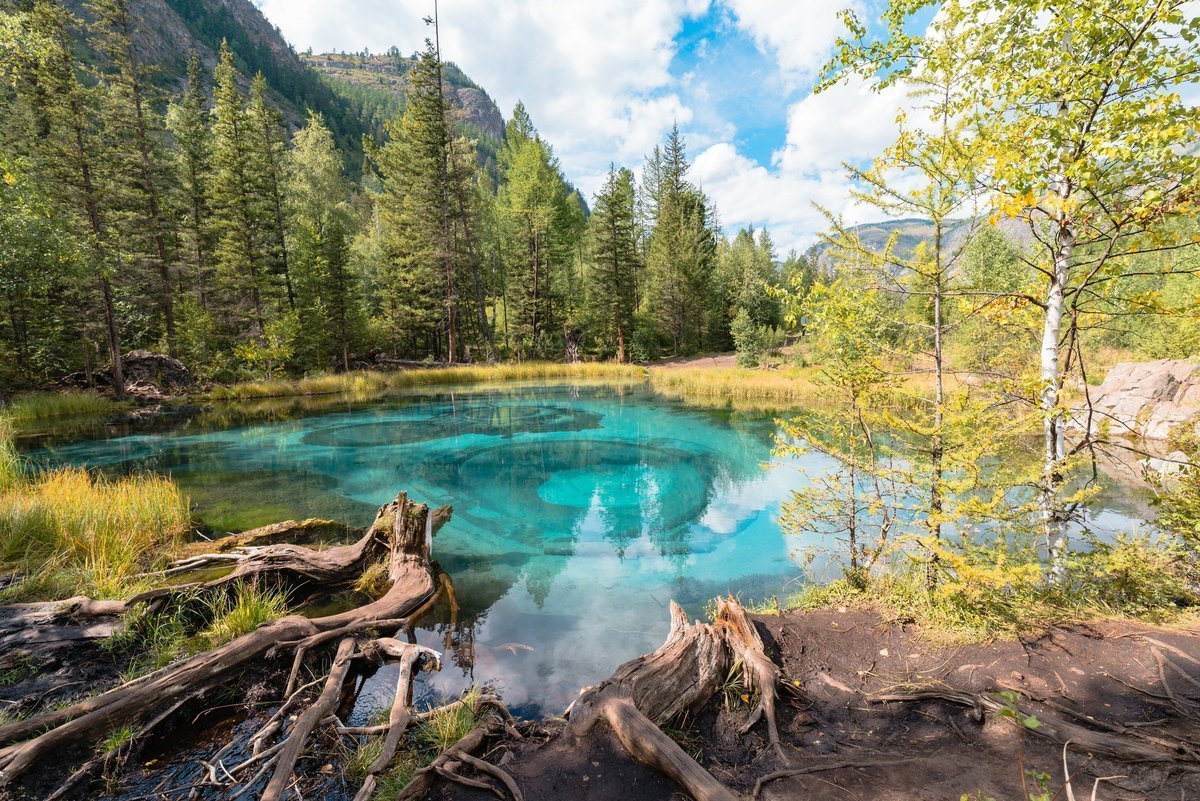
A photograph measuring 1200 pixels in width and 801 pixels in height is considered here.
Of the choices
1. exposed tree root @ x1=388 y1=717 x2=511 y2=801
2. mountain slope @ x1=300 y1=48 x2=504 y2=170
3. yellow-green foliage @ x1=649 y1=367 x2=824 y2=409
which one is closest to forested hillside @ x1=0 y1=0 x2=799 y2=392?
yellow-green foliage @ x1=649 y1=367 x2=824 y2=409

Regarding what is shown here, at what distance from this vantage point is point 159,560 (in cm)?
575

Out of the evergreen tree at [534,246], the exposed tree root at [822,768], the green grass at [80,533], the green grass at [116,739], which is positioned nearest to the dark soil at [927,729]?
the exposed tree root at [822,768]

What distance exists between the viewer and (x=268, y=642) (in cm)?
412

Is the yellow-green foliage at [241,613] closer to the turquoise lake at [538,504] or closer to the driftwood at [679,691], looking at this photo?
the turquoise lake at [538,504]

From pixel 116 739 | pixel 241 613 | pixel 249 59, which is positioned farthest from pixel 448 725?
pixel 249 59

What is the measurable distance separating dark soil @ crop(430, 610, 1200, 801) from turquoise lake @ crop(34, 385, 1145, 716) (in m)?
1.71

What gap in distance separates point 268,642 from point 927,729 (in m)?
4.89

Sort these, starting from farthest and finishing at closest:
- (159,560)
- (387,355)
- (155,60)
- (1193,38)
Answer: (155,60) → (387,355) → (159,560) → (1193,38)

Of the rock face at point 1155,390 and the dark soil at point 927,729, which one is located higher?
the rock face at point 1155,390

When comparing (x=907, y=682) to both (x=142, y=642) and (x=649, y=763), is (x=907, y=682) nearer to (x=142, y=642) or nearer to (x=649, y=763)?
(x=649, y=763)

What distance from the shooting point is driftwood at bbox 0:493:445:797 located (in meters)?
2.83

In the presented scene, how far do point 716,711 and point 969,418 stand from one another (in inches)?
113

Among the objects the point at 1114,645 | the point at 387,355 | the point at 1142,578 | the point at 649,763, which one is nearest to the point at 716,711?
the point at 649,763

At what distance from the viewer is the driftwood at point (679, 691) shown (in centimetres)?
254
